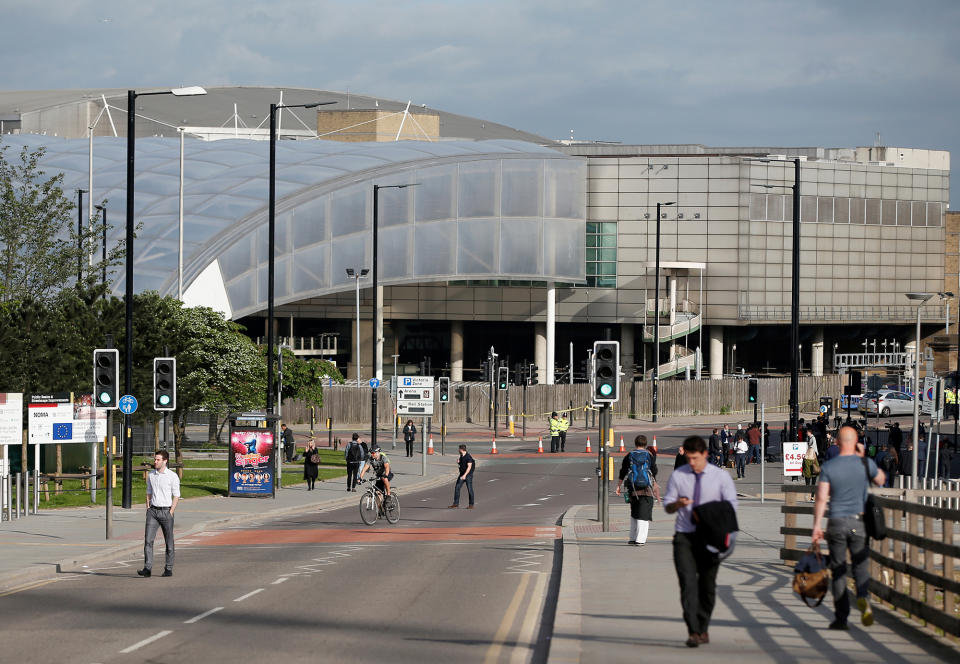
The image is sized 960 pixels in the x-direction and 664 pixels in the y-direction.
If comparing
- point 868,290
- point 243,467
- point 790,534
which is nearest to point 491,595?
point 790,534

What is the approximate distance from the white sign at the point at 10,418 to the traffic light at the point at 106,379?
12.0 ft

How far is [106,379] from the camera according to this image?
24453 mm

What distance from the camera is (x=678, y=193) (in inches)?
3848

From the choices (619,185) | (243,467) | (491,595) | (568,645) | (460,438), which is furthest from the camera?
(619,185)

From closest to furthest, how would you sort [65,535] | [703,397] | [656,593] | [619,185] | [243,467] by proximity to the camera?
[656,593]
[65,535]
[243,467]
[703,397]
[619,185]

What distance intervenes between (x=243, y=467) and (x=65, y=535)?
994 centimetres

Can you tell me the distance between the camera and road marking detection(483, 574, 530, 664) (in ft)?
39.4

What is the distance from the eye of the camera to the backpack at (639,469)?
21.5m

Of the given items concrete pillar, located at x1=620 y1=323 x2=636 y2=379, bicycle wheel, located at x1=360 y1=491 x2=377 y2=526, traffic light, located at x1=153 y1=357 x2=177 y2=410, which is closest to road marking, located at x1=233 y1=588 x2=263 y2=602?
bicycle wheel, located at x1=360 y1=491 x2=377 y2=526

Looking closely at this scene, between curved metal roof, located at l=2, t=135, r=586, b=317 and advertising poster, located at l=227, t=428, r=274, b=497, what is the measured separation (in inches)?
1521

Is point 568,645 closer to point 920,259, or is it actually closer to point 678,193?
point 678,193

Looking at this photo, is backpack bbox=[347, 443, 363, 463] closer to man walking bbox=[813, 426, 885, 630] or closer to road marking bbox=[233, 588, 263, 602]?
road marking bbox=[233, 588, 263, 602]

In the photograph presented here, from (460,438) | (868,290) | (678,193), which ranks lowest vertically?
(460,438)

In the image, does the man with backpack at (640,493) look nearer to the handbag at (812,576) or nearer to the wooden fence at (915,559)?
the wooden fence at (915,559)
